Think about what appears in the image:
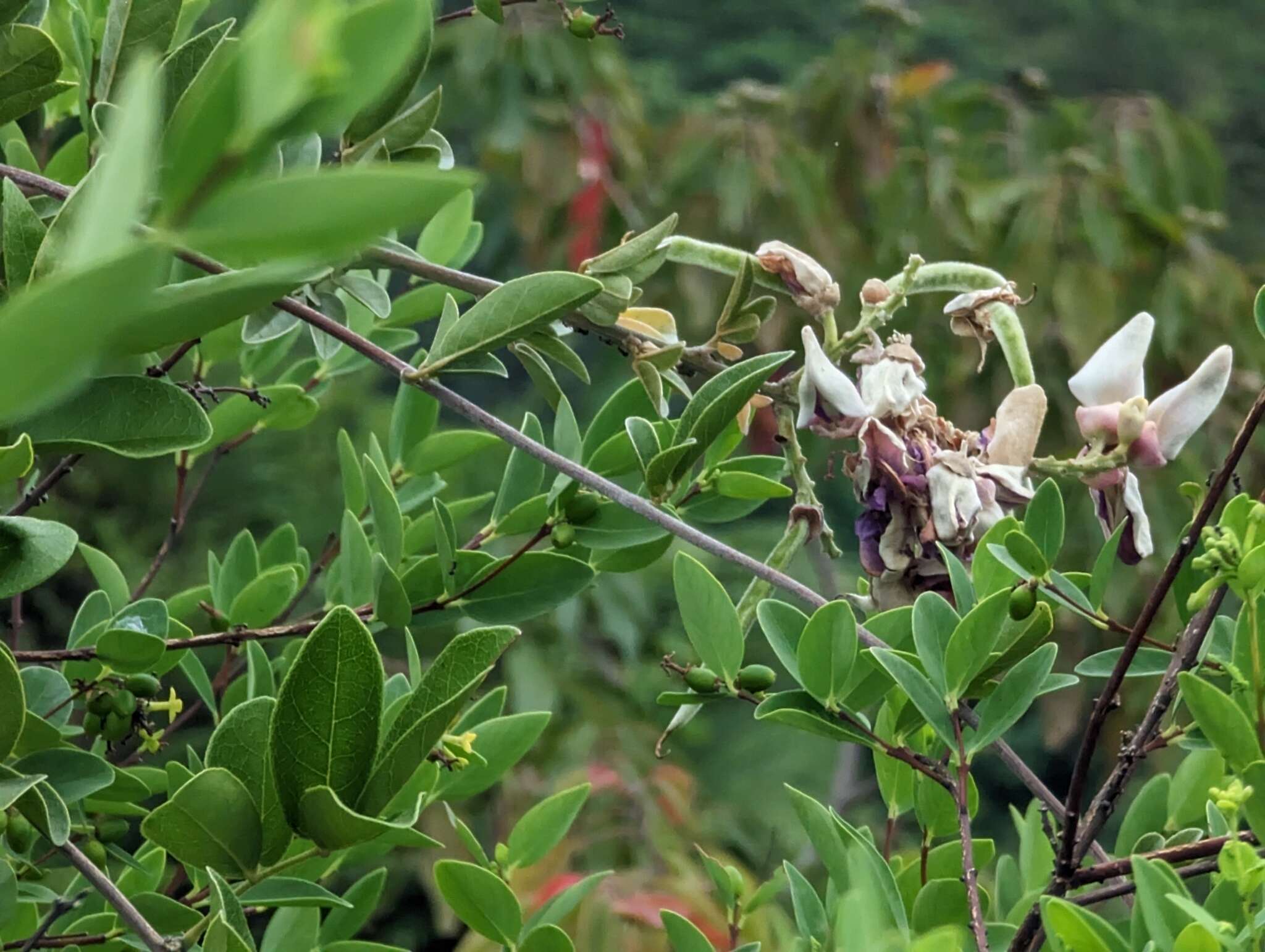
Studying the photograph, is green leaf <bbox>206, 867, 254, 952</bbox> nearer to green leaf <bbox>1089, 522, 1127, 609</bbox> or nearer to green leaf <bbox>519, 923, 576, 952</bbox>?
green leaf <bbox>519, 923, 576, 952</bbox>

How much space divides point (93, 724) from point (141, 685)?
22 mm

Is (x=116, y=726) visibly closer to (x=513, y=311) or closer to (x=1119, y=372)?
(x=513, y=311)

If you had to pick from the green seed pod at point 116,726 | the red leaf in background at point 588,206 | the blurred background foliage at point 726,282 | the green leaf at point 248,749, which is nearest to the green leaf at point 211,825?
the green leaf at point 248,749

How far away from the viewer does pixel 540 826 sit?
1.33ft

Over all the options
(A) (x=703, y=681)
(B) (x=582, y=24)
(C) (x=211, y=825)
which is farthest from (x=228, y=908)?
(B) (x=582, y=24)

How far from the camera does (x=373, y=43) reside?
140 mm

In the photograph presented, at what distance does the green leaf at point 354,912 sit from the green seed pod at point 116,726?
8cm

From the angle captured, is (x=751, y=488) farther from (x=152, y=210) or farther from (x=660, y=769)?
(x=660, y=769)

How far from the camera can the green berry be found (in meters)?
0.39

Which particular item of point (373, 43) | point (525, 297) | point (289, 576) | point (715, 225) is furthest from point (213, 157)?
point (715, 225)

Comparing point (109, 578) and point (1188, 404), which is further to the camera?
point (109, 578)

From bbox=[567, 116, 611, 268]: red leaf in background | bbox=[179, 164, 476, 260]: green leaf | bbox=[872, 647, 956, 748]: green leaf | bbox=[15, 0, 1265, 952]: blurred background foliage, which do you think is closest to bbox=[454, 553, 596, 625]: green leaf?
bbox=[872, 647, 956, 748]: green leaf

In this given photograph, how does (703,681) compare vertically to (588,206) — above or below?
above

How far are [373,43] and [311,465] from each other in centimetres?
266
